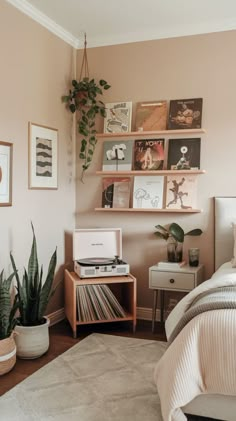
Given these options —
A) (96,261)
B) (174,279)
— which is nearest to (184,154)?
(174,279)

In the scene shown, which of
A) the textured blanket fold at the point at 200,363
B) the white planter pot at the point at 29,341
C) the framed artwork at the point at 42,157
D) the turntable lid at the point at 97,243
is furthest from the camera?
the turntable lid at the point at 97,243

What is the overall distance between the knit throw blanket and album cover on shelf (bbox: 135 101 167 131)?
6.42 ft

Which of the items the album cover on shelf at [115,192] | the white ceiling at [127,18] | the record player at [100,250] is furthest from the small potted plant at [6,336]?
the white ceiling at [127,18]

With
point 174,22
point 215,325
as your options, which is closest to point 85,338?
point 215,325

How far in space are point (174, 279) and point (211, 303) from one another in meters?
1.44

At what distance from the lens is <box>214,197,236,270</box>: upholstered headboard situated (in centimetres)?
359

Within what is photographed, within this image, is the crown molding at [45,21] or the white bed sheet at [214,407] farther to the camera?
the crown molding at [45,21]

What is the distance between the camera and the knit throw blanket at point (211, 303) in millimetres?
2080

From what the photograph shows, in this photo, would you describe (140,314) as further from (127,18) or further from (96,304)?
(127,18)

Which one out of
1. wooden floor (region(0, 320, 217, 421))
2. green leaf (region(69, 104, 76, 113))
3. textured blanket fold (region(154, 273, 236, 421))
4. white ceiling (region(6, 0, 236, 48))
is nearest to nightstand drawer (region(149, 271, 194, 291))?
wooden floor (region(0, 320, 217, 421))

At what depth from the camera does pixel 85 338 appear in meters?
3.46

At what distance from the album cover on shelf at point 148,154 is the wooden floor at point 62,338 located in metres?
1.44

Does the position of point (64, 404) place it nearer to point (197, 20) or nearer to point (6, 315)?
point (6, 315)

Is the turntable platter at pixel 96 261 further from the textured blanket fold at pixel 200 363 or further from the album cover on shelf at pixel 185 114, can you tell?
the textured blanket fold at pixel 200 363
